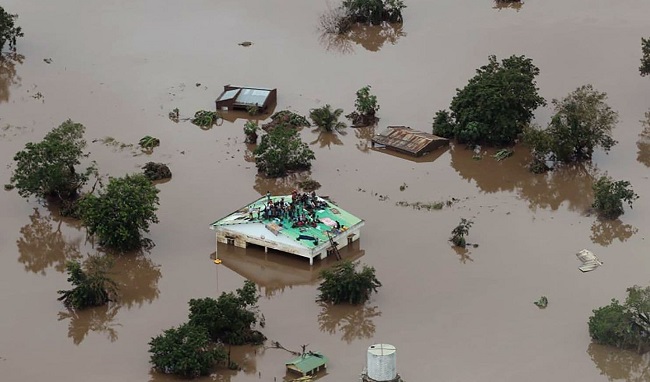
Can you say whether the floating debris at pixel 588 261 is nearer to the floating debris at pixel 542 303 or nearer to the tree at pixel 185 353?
the floating debris at pixel 542 303

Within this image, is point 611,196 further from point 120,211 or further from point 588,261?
point 120,211

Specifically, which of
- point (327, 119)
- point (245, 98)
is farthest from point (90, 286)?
point (245, 98)

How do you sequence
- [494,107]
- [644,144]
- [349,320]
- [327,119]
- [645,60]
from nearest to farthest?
[349,320], [494,107], [644,144], [327,119], [645,60]

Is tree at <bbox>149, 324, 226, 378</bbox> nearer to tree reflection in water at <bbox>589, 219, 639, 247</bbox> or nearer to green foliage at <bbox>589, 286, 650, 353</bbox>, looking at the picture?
green foliage at <bbox>589, 286, 650, 353</bbox>

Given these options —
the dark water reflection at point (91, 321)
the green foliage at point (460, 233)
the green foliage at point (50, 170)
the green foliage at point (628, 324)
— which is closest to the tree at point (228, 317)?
the dark water reflection at point (91, 321)

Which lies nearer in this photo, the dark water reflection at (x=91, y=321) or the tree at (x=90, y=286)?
the dark water reflection at (x=91, y=321)

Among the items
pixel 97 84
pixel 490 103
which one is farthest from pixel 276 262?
pixel 97 84
